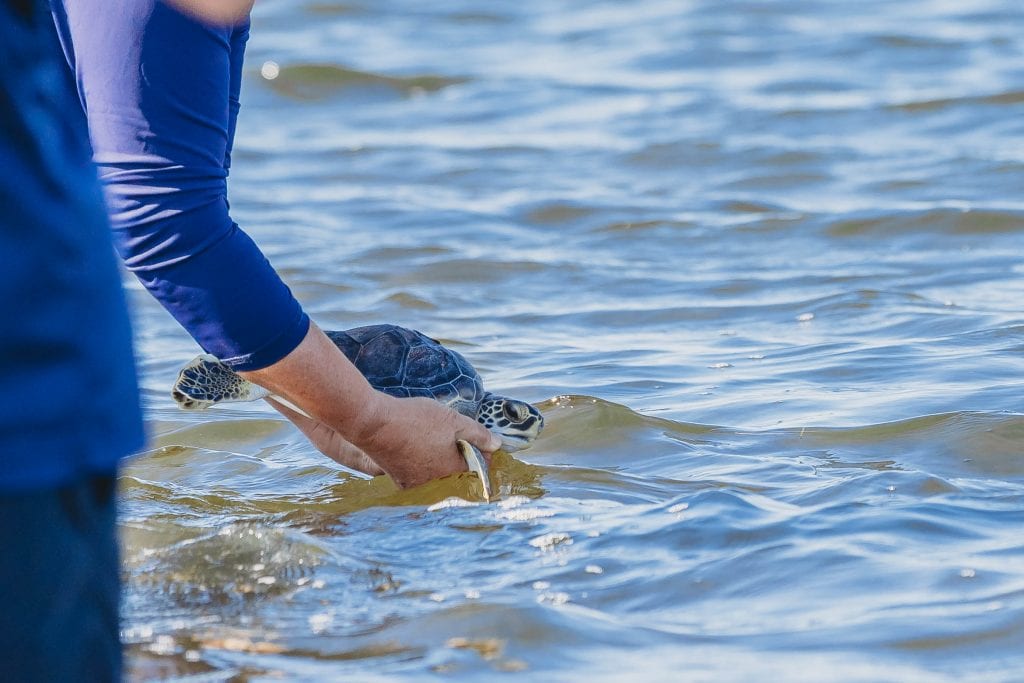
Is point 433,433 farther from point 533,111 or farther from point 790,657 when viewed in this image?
point 533,111

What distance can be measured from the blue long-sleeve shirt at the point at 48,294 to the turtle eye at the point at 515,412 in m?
2.50

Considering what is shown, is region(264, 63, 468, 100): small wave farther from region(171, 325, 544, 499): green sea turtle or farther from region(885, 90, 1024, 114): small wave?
region(171, 325, 544, 499): green sea turtle

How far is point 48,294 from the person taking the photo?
1.41 metres

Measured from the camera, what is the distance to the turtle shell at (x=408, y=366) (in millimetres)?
3986

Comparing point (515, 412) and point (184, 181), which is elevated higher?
point (184, 181)

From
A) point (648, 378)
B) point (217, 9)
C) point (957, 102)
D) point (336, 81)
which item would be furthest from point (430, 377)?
point (336, 81)

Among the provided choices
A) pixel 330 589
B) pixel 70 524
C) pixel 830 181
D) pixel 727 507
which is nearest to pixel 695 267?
pixel 830 181

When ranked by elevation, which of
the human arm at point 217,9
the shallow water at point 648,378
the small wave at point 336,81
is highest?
the small wave at point 336,81

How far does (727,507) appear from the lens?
3500 mm

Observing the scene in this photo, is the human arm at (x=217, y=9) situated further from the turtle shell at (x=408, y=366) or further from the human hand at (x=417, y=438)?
the turtle shell at (x=408, y=366)

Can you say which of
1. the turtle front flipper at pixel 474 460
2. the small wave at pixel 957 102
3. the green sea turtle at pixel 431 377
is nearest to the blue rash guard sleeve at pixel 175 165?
the turtle front flipper at pixel 474 460

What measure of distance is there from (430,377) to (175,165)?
1884 mm

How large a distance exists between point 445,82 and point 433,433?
29.5 ft

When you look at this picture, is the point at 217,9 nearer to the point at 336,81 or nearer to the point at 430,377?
the point at 430,377
